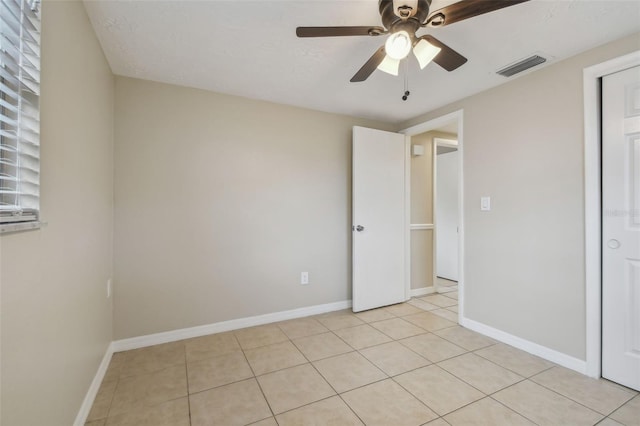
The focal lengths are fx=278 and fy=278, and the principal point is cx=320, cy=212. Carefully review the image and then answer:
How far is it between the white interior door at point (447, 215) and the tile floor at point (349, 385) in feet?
7.26

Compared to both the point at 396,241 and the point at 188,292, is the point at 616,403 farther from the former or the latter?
the point at 188,292

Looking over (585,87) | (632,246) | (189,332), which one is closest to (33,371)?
(189,332)

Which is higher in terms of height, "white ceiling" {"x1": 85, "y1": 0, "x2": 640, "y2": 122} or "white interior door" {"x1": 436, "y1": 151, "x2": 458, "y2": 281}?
"white ceiling" {"x1": 85, "y1": 0, "x2": 640, "y2": 122}

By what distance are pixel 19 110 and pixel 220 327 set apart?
7.28 feet

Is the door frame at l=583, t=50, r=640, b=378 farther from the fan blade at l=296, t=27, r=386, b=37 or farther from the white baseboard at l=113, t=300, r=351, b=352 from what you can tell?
the white baseboard at l=113, t=300, r=351, b=352

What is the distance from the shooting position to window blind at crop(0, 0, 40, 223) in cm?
83

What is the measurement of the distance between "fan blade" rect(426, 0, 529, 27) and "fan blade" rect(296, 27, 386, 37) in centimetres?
26

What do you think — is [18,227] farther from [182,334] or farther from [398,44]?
[182,334]

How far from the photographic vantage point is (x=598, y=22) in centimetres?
164

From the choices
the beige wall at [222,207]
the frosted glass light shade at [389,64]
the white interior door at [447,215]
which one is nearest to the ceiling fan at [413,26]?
the frosted glass light shade at [389,64]

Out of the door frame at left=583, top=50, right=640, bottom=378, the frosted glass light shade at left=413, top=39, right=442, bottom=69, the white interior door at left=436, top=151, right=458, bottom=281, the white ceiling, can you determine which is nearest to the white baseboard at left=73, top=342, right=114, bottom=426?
the white ceiling

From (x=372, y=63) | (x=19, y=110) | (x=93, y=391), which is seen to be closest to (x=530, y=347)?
(x=372, y=63)

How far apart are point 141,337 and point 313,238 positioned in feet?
5.83

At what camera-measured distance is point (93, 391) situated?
167 cm
